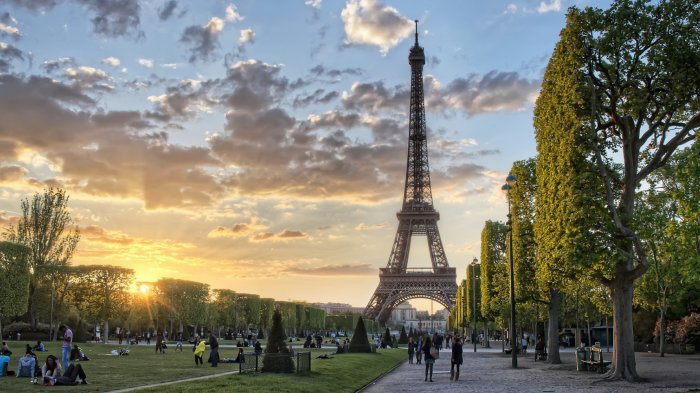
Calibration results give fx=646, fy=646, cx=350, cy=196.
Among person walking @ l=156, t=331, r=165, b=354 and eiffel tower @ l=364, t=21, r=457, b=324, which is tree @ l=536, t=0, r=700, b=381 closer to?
person walking @ l=156, t=331, r=165, b=354

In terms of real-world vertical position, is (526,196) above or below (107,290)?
above

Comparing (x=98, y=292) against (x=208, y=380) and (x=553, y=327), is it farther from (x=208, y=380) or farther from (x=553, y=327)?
(x=208, y=380)

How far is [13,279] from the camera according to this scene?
181 ft

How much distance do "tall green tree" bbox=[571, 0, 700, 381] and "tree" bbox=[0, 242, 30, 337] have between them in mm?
47904

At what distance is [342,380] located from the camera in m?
28.2

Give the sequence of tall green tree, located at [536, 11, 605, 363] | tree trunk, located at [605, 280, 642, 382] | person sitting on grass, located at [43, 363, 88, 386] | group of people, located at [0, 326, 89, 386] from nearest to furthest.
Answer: person sitting on grass, located at [43, 363, 88, 386] → group of people, located at [0, 326, 89, 386] → tree trunk, located at [605, 280, 642, 382] → tall green tree, located at [536, 11, 605, 363]

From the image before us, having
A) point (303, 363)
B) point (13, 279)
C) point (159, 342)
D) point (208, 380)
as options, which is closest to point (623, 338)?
point (303, 363)

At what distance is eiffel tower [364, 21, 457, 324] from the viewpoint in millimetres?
117562

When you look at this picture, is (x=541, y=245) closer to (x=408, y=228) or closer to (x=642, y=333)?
(x=642, y=333)

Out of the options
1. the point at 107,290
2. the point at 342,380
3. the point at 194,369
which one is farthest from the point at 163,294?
the point at 342,380

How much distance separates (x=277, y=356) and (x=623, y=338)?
14559mm

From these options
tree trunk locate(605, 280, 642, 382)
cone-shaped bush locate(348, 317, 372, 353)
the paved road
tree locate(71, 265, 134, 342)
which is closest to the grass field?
the paved road

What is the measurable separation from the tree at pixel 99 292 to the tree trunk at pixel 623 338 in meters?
59.0

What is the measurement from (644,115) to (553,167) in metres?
4.57
